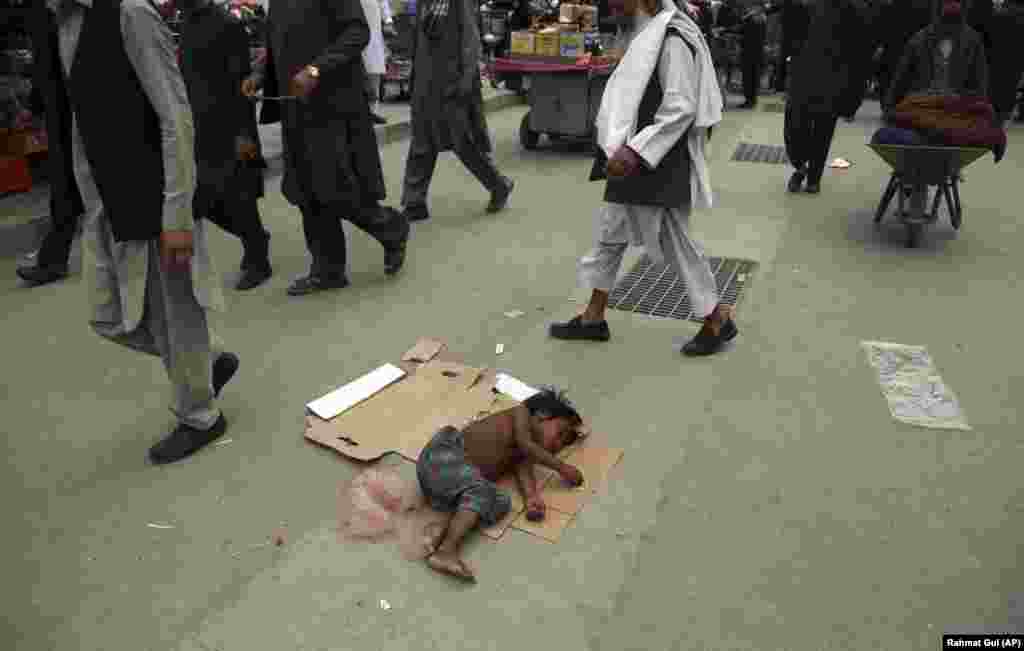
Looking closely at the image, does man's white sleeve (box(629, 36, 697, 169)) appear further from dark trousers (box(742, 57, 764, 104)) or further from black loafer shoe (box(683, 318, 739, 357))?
dark trousers (box(742, 57, 764, 104))

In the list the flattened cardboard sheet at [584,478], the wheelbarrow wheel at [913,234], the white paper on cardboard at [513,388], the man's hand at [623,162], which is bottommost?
the flattened cardboard sheet at [584,478]

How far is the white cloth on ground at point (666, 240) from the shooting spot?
3732 millimetres

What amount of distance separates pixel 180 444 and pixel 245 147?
226cm

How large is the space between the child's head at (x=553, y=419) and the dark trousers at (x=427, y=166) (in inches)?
129

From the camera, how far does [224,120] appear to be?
4.45m

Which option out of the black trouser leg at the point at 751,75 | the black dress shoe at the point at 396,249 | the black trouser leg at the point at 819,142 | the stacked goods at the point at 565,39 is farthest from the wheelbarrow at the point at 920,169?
the black trouser leg at the point at 751,75

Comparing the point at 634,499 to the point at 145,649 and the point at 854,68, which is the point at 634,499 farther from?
the point at 854,68

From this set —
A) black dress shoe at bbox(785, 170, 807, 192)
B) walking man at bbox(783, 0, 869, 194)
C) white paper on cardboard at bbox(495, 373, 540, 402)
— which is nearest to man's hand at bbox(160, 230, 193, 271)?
white paper on cardboard at bbox(495, 373, 540, 402)

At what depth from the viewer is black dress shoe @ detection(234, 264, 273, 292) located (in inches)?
190

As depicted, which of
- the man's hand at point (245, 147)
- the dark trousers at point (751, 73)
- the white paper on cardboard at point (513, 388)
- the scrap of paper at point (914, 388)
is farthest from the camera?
the dark trousers at point (751, 73)

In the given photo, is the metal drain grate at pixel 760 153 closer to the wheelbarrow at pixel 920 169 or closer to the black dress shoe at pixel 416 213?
the wheelbarrow at pixel 920 169

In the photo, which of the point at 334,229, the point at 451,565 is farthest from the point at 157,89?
the point at 334,229

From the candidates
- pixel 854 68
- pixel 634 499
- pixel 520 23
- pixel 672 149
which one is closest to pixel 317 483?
pixel 634 499

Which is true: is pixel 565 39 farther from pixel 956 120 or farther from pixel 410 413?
pixel 410 413
